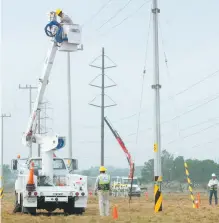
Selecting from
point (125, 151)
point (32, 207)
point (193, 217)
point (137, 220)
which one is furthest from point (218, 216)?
point (125, 151)

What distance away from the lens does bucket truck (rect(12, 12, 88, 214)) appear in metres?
22.6

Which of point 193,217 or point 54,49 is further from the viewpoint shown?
point 54,49

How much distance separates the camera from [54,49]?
78.9ft

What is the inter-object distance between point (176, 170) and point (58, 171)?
82711 millimetres

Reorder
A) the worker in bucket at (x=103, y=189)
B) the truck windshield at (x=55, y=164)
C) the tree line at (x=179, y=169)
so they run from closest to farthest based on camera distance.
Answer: the worker in bucket at (x=103, y=189) < the truck windshield at (x=55, y=164) < the tree line at (x=179, y=169)

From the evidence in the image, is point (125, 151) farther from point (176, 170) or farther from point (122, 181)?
point (176, 170)

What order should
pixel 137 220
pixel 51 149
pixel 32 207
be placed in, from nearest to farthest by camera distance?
pixel 137 220 → pixel 32 207 → pixel 51 149

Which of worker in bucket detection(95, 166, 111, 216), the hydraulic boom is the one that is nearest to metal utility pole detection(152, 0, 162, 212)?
worker in bucket detection(95, 166, 111, 216)

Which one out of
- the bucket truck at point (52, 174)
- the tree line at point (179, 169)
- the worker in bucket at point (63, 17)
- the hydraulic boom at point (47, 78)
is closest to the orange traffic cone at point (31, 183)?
the bucket truck at point (52, 174)

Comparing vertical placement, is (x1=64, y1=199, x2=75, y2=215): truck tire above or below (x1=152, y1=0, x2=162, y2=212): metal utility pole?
below

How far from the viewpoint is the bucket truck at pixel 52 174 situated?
22625mm

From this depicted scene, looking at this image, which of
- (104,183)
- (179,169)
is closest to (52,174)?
(104,183)

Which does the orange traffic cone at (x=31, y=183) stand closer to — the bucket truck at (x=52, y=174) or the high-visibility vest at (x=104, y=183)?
the bucket truck at (x=52, y=174)

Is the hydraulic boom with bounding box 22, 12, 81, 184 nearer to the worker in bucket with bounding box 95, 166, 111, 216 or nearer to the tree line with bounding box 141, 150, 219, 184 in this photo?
the worker in bucket with bounding box 95, 166, 111, 216
